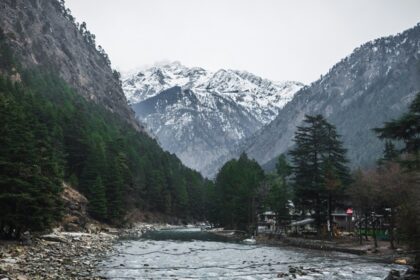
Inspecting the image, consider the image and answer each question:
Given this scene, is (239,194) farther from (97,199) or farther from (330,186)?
(330,186)

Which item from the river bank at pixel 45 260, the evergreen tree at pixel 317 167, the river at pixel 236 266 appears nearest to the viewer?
the river bank at pixel 45 260

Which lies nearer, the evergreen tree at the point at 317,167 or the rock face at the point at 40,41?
the evergreen tree at the point at 317,167

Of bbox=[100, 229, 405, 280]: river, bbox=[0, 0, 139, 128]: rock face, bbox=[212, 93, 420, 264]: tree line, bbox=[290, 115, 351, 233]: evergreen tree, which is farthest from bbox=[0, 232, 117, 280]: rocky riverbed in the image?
bbox=[0, 0, 139, 128]: rock face

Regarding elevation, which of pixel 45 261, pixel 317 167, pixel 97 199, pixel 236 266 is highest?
pixel 317 167

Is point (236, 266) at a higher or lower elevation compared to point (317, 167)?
lower

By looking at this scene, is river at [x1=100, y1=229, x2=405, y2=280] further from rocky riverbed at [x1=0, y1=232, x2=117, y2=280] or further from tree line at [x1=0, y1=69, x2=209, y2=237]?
tree line at [x1=0, y1=69, x2=209, y2=237]

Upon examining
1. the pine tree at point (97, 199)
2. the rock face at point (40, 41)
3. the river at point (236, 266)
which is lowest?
the river at point (236, 266)

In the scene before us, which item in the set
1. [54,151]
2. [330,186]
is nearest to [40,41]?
[54,151]

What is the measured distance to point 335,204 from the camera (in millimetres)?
69312

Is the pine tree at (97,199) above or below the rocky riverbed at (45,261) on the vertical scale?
above

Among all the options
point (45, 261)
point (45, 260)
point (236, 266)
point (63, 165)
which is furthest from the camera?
point (63, 165)

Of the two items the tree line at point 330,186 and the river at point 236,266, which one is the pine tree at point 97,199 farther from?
the river at point 236,266

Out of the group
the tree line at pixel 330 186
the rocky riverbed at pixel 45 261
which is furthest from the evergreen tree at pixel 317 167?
the rocky riverbed at pixel 45 261

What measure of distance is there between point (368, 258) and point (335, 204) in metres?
24.0
